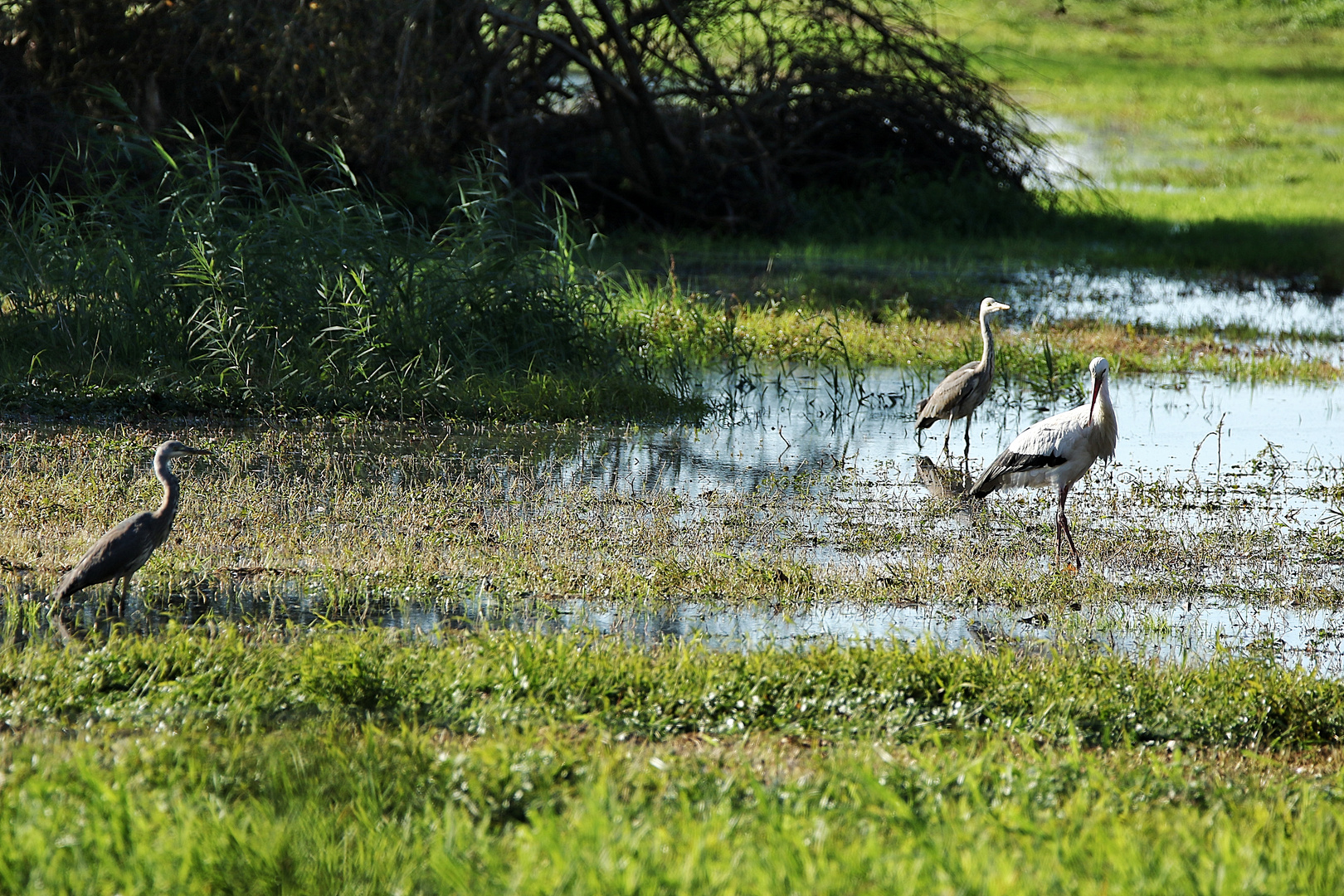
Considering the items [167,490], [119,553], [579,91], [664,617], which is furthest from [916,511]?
[579,91]

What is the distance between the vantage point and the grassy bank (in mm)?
3777

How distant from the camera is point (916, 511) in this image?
8.67 meters

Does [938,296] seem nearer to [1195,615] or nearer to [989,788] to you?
[1195,615]

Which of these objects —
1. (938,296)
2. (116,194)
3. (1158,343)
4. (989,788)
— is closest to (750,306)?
(938,296)

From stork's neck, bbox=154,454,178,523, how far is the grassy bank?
3.18ft

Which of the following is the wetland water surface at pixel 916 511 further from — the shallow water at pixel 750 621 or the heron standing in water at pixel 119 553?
the heron standing in water at pixel 119 553

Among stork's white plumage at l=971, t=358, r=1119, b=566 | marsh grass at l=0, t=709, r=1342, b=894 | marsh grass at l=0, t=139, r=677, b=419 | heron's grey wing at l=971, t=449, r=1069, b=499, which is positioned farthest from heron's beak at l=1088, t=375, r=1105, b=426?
marsh grass at l=0, t=139, r=677, b=419

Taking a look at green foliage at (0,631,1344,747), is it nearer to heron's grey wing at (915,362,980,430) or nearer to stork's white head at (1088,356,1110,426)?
stork's white head at (1088,356,1110,426)

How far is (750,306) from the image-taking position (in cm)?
1549

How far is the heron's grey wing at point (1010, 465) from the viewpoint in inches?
333

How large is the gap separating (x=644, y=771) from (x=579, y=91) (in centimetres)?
1697

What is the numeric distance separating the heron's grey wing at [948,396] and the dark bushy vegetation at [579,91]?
616 cm

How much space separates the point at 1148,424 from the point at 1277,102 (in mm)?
36239

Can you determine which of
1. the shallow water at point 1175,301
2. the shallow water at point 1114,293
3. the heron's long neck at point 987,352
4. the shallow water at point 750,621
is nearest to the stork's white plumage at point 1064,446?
the shallow water at point 750,621
